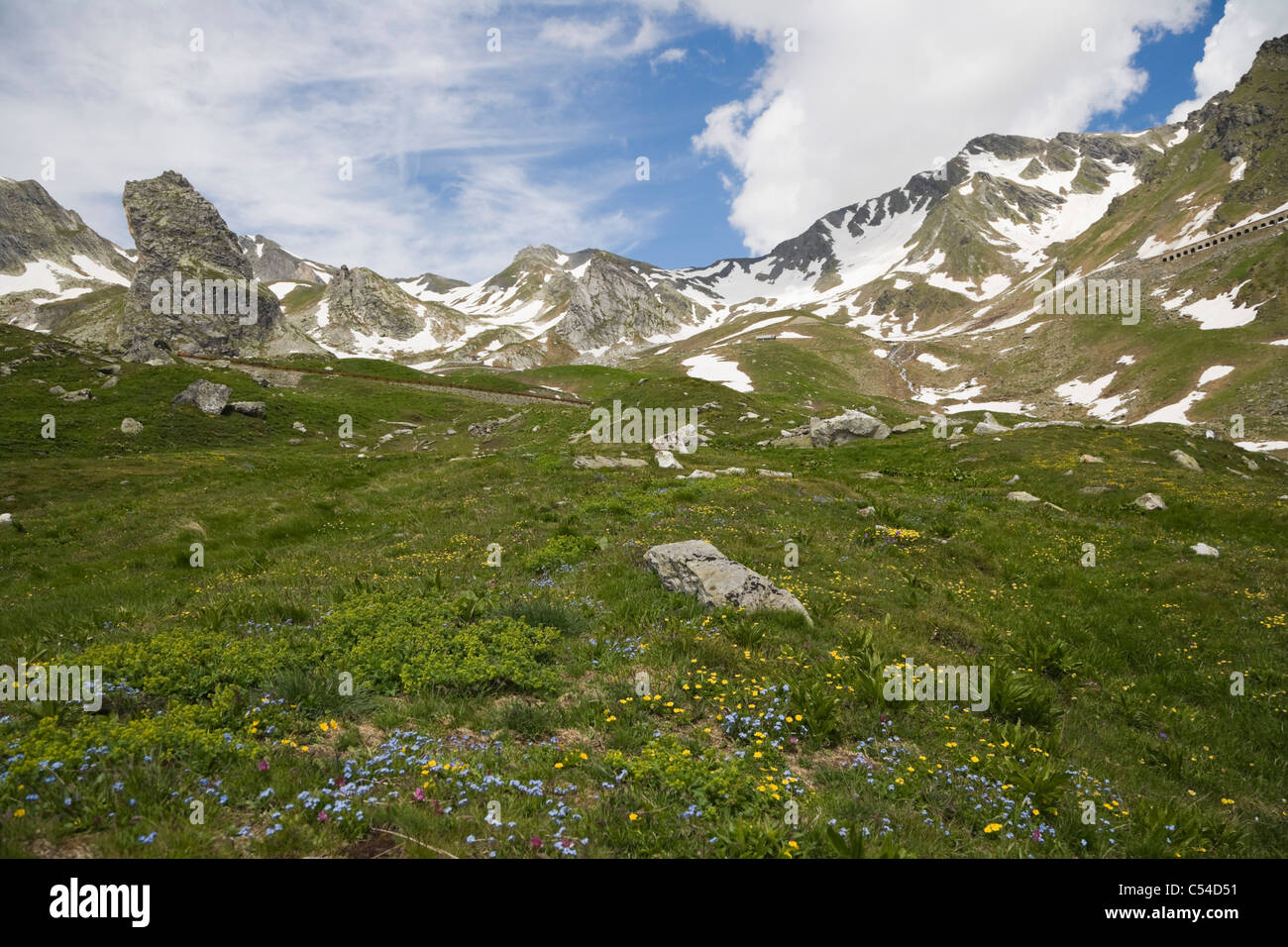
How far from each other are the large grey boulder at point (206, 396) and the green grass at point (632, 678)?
24.2m

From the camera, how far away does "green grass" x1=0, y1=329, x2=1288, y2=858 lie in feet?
18.4

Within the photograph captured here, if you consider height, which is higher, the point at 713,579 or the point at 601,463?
the point at 601,463

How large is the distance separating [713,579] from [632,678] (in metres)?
3.83

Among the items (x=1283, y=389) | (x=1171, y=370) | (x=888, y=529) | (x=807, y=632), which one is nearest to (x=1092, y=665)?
(x=807, y=632)

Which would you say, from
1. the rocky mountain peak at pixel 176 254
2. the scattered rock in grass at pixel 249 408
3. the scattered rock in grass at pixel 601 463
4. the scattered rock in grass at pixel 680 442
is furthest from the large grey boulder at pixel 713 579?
the rocky mountain peak at pixel 176 254

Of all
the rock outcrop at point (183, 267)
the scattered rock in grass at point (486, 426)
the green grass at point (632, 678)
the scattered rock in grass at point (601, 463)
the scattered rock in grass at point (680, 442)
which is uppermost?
the rock outcrop at point (183, 267)

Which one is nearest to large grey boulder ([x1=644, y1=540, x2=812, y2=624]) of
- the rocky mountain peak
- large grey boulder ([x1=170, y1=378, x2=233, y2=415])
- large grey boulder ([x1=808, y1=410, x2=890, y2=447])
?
large grey boulder ([x1=808, y1=410, x2=890, y2=447])

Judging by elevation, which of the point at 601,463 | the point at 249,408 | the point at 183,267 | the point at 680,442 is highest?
the point at 183,267

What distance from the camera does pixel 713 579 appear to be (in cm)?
1214

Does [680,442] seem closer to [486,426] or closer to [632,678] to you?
[486,426]

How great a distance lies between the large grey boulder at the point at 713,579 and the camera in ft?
38.0

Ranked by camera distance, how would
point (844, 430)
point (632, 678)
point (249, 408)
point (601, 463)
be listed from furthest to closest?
point (249, 408) < point (844, 430) < point (601, 463) < point (632, 678)

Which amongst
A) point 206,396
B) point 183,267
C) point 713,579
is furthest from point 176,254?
point 713,579

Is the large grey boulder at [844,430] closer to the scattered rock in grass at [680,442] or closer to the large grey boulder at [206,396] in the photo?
the scattered rock in grass at [680,442]
